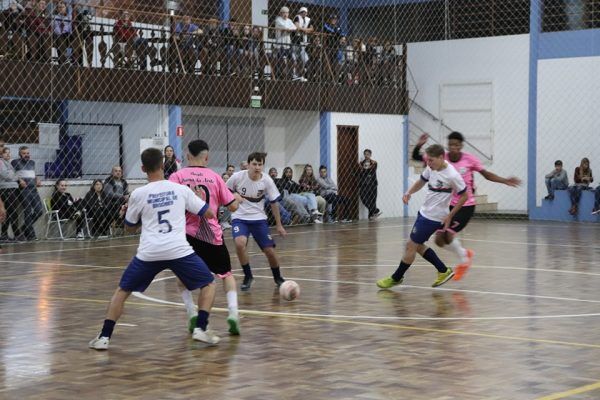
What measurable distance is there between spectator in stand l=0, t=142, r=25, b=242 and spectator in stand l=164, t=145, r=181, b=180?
331 cm

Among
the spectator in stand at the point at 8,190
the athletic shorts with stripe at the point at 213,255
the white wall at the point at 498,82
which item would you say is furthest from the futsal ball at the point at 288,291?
the white wall at the point at 498,82

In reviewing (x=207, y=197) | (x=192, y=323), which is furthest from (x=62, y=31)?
(x=192, y=323)

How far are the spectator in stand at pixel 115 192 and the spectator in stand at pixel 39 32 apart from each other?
2758 mm

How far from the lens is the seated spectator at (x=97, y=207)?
23.2 meters

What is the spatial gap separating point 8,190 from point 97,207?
2.08m

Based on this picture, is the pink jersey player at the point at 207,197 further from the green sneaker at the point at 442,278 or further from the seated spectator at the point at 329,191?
the seated spectator at the point at 329,191

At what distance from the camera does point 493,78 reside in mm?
32719

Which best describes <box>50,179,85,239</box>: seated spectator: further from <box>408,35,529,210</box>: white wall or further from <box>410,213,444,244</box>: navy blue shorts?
<box>408,35,529,210</box>: white wall

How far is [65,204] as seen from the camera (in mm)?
22938

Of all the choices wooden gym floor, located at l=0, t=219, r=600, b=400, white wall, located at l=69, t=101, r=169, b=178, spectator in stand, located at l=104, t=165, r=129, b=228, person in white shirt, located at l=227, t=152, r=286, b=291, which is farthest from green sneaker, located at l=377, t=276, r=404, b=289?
white wall, located at l=69, t=101, r=169, b=178

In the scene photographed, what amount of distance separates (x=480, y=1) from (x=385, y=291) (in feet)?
69.0

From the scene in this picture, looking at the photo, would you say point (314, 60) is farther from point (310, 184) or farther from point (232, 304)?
point (232, 304)

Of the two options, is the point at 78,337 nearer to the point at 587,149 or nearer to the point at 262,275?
the point at 262,275

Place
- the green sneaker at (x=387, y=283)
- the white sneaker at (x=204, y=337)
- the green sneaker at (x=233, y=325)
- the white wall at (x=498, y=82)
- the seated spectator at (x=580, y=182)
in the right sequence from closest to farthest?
the white sneaker at (x=204, y=337), the green sneaker at (x=233, y=325), the green sneaker at (x=387, y=283), the seated spectator at (x=580, y=182), the white wall at (x=498, y=82)
